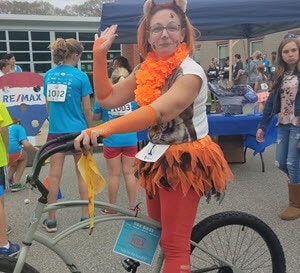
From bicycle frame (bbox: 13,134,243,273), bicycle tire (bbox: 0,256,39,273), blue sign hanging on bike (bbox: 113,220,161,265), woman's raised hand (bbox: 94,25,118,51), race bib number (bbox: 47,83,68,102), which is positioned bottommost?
blue sign hanging on bike (bbox: 113,220,161,265)

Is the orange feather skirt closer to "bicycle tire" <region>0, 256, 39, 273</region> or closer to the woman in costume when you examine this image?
the woman in costume

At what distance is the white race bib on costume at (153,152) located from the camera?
1914 millimetres

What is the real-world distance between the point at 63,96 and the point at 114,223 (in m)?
1.28

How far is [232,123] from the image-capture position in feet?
18.4

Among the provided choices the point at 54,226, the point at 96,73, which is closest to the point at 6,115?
the point at 54,226

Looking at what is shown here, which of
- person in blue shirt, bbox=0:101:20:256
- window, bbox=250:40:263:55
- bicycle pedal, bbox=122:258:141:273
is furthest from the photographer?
window, bbox=250:40:263:55

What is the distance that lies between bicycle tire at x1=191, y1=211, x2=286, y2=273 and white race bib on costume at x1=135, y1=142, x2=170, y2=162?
515mm

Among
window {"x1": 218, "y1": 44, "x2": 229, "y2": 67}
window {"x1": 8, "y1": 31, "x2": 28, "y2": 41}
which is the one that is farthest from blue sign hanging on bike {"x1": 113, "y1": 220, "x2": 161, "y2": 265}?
window {"x1": 218, "y1": 44, "x2": 229, "y2": 67}

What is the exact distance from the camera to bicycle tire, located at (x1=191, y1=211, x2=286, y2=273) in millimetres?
2201

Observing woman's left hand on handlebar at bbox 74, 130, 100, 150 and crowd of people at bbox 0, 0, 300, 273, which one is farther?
crowd of people at bbox 0, 0, 300, 273

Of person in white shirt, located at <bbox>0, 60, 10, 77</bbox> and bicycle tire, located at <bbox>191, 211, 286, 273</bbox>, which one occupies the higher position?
person in white shirt, located at <bbox>0, 60, 10, 77</bbox>

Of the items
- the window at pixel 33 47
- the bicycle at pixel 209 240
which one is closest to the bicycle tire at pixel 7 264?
the bicycle at pixel 209 240

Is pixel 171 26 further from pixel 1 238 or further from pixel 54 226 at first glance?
pixel 54 226

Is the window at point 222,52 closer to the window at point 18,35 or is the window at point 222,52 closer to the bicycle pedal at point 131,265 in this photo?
the window at point 18,35
